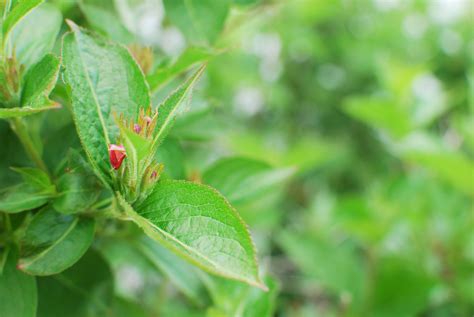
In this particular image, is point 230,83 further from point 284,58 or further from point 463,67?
point 463,67

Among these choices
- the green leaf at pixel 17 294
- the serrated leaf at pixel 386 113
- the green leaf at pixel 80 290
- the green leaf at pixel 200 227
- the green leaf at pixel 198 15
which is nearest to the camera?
the green leaf at pixel 200 227

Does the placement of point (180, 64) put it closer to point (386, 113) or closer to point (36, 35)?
point (36, 35)

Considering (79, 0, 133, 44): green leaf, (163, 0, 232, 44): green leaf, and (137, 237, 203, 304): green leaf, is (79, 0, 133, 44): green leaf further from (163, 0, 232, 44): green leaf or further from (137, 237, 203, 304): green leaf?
(137, 237, 203, 304): green leaf

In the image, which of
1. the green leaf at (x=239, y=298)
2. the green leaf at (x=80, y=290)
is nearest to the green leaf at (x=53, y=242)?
the green leaf at (x=80, y=290)

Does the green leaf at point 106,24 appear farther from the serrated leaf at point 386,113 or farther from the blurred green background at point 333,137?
the serrated leaf at point 386,113

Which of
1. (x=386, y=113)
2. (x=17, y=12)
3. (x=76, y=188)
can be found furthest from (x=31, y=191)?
(x=386, y=113)
